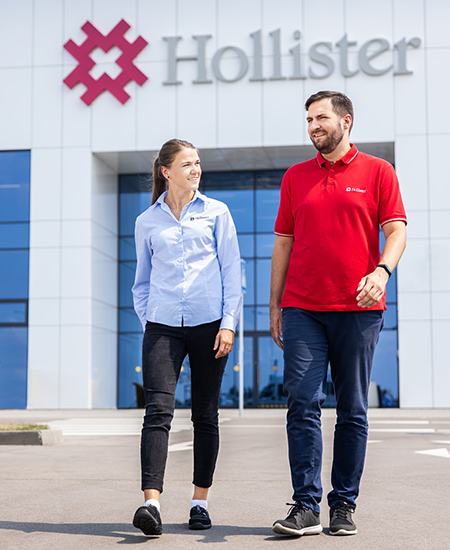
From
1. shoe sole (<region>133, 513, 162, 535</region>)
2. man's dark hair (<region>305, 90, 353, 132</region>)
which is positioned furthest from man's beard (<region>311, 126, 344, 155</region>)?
shoe sole (<region>133, 513, 162, 535</region>)

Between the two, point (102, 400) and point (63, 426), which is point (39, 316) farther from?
point (63, 426)

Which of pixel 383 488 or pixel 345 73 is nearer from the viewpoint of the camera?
pixel 383 488

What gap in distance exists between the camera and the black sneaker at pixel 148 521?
3.58 m

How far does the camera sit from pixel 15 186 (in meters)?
21.4

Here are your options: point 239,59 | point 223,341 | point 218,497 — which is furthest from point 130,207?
point 223,341

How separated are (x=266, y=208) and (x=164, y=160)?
18.5 meters

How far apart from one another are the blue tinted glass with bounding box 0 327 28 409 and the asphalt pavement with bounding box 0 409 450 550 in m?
12.1

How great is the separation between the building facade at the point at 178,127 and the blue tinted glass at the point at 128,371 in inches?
26.3

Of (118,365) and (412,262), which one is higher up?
(412,262)

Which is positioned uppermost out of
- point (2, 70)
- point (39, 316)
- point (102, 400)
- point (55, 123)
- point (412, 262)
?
point (2, 70)

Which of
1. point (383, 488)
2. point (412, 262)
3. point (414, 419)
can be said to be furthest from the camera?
point (412, 262)

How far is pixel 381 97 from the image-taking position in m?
20.3

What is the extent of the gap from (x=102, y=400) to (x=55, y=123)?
7.34 metres

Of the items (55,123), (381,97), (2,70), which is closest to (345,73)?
(381,97)
